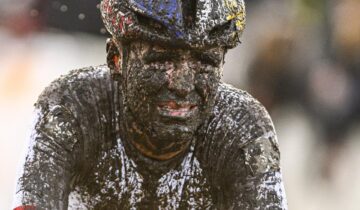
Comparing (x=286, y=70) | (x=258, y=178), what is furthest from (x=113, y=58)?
(x=286, y=70)

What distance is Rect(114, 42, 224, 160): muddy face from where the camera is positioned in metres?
2.64

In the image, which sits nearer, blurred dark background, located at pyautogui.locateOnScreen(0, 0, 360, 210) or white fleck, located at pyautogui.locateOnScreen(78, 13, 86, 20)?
white fleck, located at pyautogui.locateOnScreen(78, 13, 86, 20)

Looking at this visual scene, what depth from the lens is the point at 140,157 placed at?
301cm

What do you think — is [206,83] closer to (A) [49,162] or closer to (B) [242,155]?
(B) [242,155]

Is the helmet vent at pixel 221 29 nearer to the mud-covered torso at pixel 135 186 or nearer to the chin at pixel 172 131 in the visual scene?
the chin at pixel 172 131

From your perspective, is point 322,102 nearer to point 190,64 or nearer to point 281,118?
point 281,118

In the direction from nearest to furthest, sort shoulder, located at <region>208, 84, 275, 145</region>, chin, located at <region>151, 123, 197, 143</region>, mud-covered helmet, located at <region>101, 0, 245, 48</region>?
mud-covered helmet, located at <region>101, 0, 245, 48</region>, chin, located at <region>151, 123, 197, 143</region>, shoulder, located at <region>208, 84, 275, 145</region>

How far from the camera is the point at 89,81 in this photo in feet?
9.89

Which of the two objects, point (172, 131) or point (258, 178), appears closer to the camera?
point (172, 131)

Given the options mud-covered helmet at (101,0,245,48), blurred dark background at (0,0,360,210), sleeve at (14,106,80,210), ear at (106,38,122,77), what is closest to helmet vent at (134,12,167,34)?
mud-covered helmet at (101,0,245,48)

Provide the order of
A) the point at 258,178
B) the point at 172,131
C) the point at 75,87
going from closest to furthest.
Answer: the point at 172,131
the point at 258,178
the point at 75,87

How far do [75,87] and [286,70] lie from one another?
358 centimetres

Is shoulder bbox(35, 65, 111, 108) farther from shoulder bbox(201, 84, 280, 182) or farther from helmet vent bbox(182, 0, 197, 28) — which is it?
helmet vent bbox(182, 0, 197, 28)

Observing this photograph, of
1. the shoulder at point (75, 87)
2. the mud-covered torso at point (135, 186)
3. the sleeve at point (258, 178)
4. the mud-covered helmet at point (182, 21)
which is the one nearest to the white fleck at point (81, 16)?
the shoulder at point (75, 87)
